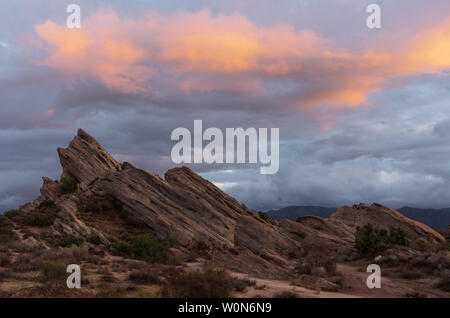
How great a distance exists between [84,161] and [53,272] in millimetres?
25726

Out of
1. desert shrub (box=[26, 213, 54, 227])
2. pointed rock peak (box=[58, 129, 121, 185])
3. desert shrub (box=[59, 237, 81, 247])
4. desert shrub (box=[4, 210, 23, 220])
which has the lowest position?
desert shrub (box=[59, 237, 81, 247])

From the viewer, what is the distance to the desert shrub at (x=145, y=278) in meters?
16.6

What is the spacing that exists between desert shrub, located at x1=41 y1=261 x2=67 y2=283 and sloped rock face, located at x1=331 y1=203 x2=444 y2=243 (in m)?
39.7

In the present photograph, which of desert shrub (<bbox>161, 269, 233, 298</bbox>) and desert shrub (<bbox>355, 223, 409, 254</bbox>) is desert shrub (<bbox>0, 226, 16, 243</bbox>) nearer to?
desert shrub (<bbox>161, 269, 233, 298</bbox>)

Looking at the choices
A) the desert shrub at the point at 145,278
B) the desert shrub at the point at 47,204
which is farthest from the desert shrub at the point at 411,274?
the desert shrub at the point at 47,204

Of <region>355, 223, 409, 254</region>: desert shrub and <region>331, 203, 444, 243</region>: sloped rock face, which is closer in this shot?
<region>355, 223, 409, 254</region>: desert shrub

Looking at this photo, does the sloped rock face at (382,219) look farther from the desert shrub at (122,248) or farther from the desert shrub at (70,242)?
the desert shrub at (70,242)

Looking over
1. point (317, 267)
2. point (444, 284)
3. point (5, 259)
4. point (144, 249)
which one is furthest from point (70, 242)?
point (444, 284)

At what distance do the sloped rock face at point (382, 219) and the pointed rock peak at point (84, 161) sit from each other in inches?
1397

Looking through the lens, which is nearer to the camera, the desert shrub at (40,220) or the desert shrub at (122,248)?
the desert shrub at (122,248)

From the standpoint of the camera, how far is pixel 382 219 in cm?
4700

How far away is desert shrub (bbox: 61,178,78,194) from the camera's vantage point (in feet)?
125

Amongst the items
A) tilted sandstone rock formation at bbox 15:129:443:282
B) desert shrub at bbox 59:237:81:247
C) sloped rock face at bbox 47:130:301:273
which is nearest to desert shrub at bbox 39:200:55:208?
tilted sandstone rock formation at bbox 15:129:443:282

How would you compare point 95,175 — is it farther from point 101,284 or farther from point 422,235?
point 422,235
